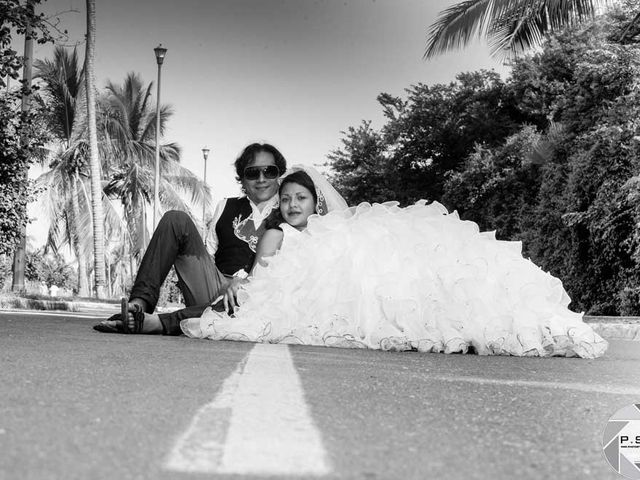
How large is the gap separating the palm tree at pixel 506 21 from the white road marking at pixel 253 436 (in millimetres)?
12467

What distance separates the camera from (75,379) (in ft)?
8.90

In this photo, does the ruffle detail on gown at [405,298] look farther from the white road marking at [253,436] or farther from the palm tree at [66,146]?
the palm tree at [66,146]

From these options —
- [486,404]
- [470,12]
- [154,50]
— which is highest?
[154,50]

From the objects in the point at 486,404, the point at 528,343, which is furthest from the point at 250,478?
the point at 528,343

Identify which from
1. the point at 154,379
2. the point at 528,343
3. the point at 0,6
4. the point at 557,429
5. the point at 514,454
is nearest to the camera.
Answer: the point at 514,454

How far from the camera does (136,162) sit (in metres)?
33.8

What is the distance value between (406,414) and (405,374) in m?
1.13

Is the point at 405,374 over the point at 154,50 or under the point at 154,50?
under

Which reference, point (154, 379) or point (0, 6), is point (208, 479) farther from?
point (0, 6)

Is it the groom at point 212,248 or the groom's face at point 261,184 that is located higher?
the groom's face at point 261,184

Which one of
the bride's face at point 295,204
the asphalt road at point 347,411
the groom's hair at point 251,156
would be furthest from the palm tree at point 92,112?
the asphalt road at point 347,411

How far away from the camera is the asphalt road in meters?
1.59

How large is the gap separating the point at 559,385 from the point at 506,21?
13.5 metres

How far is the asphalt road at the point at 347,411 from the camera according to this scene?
1.59 meters
